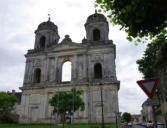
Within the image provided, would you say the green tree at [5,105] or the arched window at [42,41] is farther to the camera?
the arched window at [42,41]

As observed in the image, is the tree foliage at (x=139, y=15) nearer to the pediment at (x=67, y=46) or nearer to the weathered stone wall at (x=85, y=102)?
the weathered stone wall at (x=85, y=102)

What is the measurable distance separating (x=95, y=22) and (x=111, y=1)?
30642 mm

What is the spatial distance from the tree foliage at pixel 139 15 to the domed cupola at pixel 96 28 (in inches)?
1132

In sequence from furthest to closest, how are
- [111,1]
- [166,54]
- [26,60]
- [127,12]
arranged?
1. [26,60]
2. [111,1]
3. [127,12]
4. [166,54]

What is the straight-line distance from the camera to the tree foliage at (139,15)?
4332mm

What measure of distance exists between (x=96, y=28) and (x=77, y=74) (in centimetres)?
1034

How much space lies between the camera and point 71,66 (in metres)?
32.7

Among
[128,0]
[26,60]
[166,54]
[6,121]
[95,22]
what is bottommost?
[6,121]

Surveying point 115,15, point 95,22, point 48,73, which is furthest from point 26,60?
A: point 115,15

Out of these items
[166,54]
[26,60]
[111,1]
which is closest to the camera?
[166,54]

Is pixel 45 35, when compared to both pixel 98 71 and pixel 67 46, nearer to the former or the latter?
pixel 67 46

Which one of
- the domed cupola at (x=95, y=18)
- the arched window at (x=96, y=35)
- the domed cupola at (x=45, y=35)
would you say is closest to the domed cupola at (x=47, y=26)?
the domed cupola at (x=45, y=35)

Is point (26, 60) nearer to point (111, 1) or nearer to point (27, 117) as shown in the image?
point (27, 117)

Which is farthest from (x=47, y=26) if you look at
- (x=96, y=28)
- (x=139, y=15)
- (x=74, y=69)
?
(x=139, y=15)
